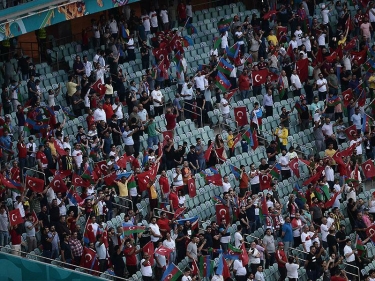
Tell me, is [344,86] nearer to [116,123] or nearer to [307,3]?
[307,3]

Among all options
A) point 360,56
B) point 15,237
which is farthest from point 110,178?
point 360,56

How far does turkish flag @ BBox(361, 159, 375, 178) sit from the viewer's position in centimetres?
3412

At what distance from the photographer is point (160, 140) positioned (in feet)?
110

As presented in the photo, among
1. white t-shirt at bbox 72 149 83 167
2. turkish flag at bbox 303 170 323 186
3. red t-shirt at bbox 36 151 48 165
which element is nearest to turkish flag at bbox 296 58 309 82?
turkish flag at bbox 303 170 323 186

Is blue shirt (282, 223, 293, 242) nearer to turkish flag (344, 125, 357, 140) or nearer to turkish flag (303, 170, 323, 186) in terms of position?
turkish flag (303, 170, 323, 186)

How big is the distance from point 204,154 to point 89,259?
5.28 metres

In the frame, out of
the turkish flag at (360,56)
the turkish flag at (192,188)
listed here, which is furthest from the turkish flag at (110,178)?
the turkish flag at (360,56)

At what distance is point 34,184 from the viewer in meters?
29.7

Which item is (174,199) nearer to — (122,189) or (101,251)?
(122,189)

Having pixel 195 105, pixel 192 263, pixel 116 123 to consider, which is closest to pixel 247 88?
pixel 195 105

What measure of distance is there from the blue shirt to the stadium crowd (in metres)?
0.02

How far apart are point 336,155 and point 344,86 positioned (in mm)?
4231

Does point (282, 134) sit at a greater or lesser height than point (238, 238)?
greater

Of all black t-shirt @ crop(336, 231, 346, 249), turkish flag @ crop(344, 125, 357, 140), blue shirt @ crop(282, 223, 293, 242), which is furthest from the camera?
turkish flag @ crop(344, 125, 357, 140)
